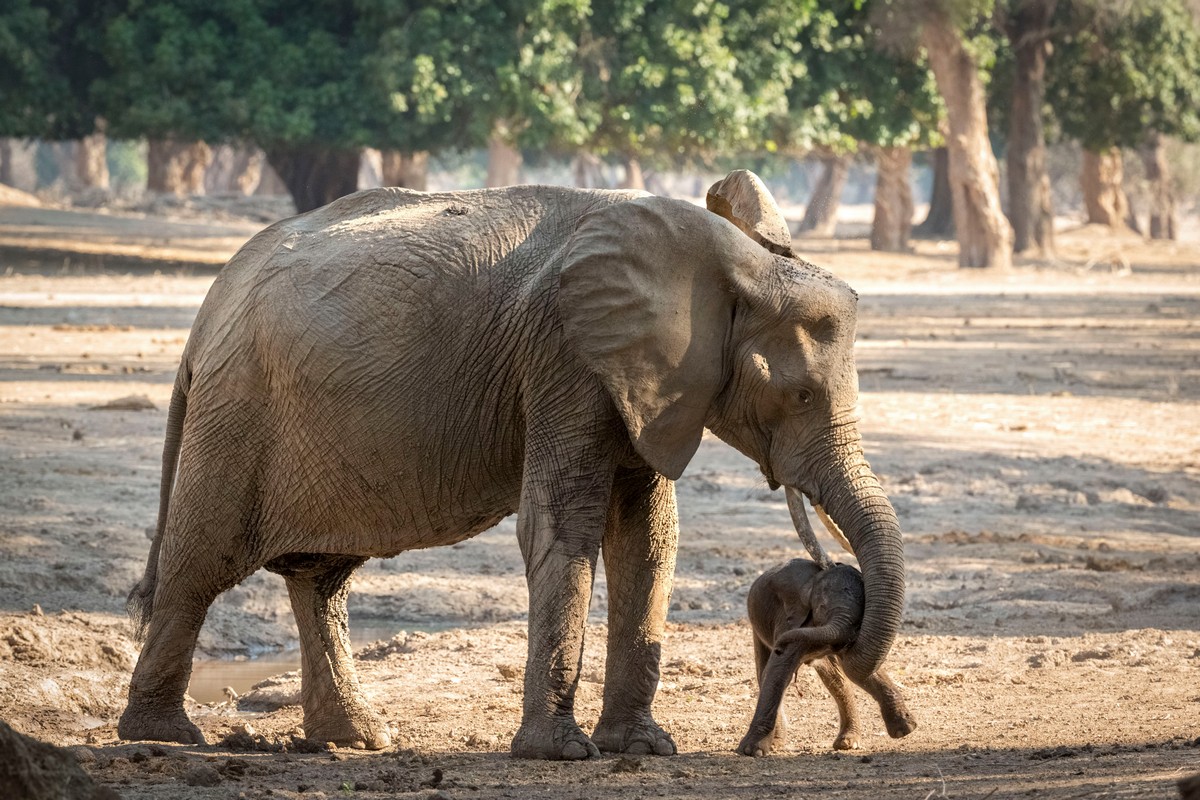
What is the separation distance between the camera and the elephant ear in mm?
6074

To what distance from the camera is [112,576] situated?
9.78 m

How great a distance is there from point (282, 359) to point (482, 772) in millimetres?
1696

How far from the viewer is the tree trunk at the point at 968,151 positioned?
34.4 metres

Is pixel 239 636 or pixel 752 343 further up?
pixel 752 343

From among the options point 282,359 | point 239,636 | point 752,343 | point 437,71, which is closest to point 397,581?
point 239,636

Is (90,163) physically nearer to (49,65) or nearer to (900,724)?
(49,65)

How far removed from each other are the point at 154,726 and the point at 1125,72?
34502 mm

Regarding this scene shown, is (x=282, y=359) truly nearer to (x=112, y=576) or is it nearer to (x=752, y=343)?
(x=752, y=343)

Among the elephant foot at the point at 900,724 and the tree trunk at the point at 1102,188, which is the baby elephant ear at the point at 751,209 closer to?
the elephant foot at the point at 900,724

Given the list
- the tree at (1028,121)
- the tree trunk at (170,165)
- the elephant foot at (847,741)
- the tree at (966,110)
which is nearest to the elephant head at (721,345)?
the elephant foot at (847,741)

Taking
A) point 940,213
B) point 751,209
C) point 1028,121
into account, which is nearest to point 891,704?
point 751,209

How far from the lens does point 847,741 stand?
21.9 ft

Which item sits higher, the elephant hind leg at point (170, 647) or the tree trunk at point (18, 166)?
the elephant hind leg at point (170, 647)

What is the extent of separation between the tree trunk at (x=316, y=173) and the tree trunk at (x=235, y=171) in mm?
11817
